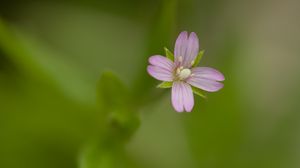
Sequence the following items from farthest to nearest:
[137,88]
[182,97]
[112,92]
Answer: [137,88]
[112,92]
[182,97]

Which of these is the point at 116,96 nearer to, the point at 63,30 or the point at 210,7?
the point at 63,30

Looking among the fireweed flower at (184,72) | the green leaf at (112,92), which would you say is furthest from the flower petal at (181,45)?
the green leaf at (112,92)

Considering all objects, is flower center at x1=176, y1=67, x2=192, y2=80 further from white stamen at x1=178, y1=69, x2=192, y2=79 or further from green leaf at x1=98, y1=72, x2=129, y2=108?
green leaf at x1=98, y1=72, x2=129, y2=108

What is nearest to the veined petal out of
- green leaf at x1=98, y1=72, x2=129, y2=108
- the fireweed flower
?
the fireweed flower

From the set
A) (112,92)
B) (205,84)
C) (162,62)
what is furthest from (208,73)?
(112,92)

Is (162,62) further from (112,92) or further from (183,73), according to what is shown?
(112,92)

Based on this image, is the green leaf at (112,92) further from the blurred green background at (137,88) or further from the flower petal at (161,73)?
the flower petal at (161,73)

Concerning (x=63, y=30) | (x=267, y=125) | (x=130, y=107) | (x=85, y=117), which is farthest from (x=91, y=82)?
(x=267, y=125)
